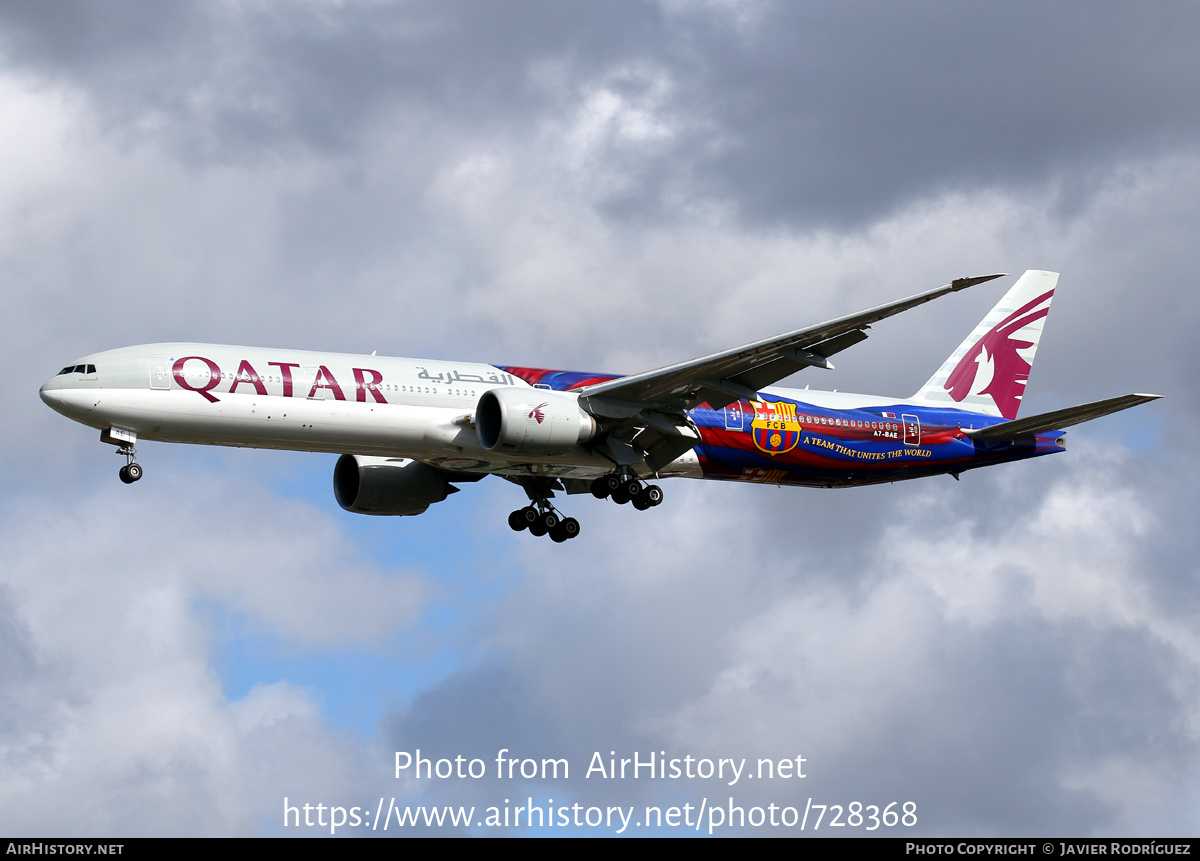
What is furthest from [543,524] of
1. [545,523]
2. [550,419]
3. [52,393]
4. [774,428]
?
[52,393]

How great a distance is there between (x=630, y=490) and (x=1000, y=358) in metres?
17.0

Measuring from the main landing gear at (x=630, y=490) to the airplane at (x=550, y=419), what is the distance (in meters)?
0.05

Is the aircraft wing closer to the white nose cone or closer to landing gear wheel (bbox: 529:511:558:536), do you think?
landing gear wheel (bbox: 529:511:558:536)

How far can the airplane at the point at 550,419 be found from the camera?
40.8m

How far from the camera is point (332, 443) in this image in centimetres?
4206

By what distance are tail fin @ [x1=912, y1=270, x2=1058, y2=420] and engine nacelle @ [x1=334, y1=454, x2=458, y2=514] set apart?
16823 millimetres

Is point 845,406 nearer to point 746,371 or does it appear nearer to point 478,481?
point 746,371

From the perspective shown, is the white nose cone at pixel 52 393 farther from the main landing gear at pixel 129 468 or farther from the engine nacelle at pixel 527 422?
the engine nacelle at pixel 527 422

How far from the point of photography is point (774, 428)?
4722 cm

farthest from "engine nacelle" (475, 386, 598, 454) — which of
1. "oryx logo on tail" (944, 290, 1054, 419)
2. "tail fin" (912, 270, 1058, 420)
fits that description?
"oryx logo on tail" (944, 290, 1054, 419)

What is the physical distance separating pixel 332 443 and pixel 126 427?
18.0ft

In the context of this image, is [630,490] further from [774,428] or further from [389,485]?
[389,485]

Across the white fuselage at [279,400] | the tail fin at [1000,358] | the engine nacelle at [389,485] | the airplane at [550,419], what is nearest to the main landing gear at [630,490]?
the airplane at [550,419]
